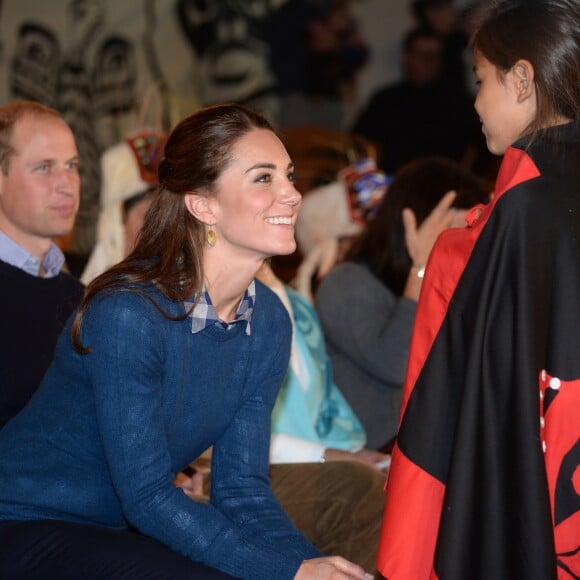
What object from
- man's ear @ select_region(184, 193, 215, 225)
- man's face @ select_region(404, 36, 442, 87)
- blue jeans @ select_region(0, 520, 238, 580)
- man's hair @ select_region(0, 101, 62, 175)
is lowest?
blue jeans @ select_region(0, 520, 238, 580)

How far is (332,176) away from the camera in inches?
172

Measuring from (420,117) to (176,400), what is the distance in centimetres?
381

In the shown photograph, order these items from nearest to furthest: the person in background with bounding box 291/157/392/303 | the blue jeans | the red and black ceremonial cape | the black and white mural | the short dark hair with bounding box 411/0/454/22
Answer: the red and black ceremonial cape → the blue jeans → the person in background with bounding box 291/157/392/303 → the black and white mural → the short dark hair with bounding box 411/0/454/22

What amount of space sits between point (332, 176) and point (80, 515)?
2.93 metres

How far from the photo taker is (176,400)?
1632 mm

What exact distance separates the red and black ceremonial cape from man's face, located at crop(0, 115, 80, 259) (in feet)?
3.49

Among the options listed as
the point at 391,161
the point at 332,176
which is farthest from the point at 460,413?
the point at 391,161

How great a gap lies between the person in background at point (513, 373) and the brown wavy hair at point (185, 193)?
1.40 feet

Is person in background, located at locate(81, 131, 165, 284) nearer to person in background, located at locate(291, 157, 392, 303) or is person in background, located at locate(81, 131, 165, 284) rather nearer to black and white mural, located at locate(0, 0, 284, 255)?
person in background, located at locate(291, 157, 392, 303)

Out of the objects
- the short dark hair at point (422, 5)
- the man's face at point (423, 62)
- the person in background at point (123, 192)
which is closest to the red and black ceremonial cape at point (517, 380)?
the person in background at point (123, 192)

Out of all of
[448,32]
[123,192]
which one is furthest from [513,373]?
[448,32]

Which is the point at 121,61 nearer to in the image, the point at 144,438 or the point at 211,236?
the point at 211,236

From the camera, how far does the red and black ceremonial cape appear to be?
1.36m

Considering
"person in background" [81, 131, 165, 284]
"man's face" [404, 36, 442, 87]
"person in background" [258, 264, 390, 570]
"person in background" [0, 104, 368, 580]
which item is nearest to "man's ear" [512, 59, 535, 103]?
"person in background" [0, 104, 368, 580]
